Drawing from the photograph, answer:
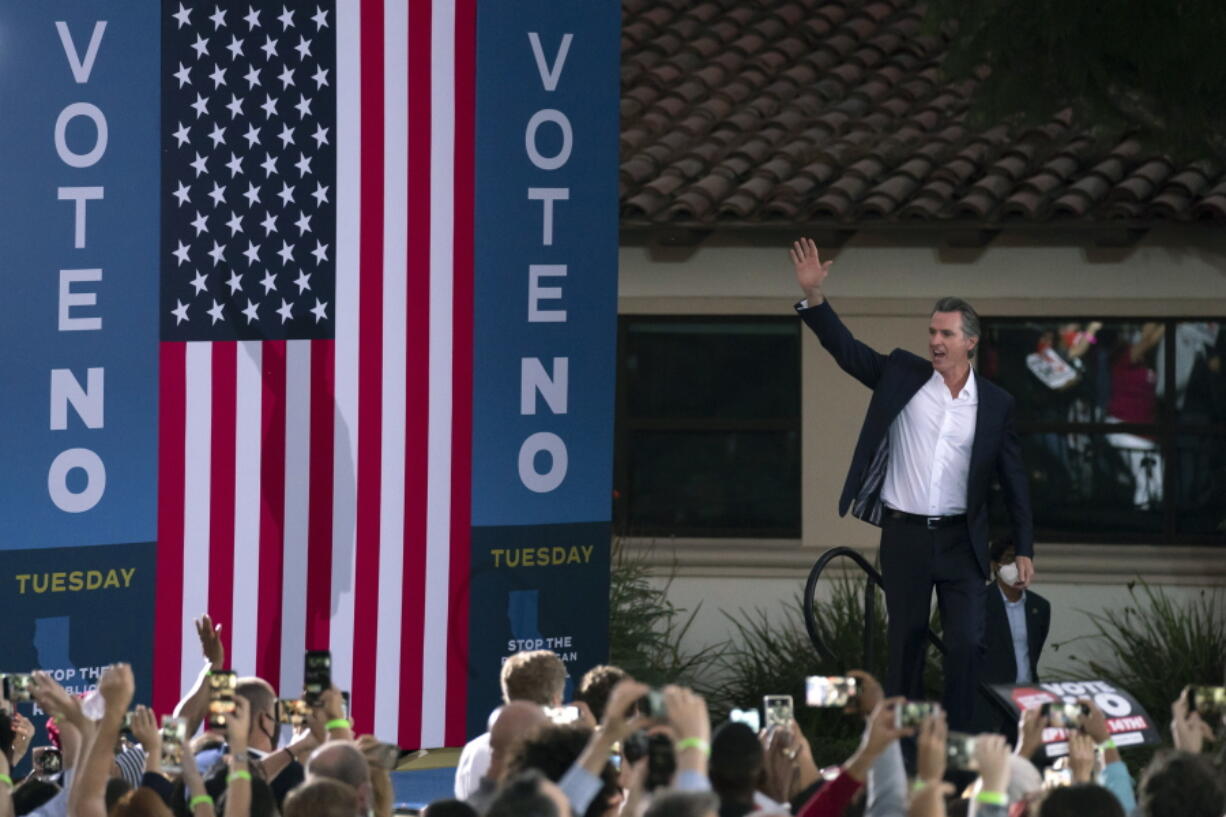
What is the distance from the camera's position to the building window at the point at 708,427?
14.6 metres

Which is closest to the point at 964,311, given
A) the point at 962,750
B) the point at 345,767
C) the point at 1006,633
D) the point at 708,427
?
the point at 1006,633

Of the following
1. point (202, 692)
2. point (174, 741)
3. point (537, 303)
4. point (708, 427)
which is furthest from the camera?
point (708, 427)

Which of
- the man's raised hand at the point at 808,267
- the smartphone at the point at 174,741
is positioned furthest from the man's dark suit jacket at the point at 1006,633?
the smartphone at the point at 174,741

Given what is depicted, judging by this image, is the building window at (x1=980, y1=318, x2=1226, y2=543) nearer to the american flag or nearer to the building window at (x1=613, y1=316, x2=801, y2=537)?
the building window at (x1=613, y1=316, x2=801, y2=537)

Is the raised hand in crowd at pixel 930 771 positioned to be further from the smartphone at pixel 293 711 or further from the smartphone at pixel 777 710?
the smartphone at pixel 293 711

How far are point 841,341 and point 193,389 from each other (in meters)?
2.70

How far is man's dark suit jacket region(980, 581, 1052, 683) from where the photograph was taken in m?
10.2

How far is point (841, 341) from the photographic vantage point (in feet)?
28.2

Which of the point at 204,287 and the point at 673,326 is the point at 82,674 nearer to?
the point at 204,287

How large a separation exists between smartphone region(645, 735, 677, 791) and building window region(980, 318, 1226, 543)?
9771 millimetres

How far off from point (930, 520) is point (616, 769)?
3.54 m

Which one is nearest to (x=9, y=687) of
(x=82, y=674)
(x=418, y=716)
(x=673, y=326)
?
(x=82, y=674)

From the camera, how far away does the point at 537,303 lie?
9352mm

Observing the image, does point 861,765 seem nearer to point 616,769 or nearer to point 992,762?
point 992,762
